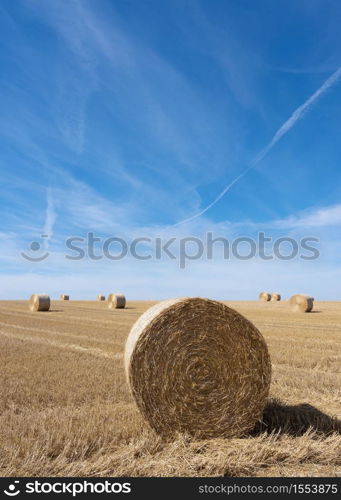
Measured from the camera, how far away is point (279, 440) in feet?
17.1

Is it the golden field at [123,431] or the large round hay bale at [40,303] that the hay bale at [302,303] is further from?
the golden field at [123,431]

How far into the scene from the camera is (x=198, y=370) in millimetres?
5566

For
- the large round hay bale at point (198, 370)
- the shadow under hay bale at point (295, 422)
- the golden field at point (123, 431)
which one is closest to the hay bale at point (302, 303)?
the golden field at point (123, 431)

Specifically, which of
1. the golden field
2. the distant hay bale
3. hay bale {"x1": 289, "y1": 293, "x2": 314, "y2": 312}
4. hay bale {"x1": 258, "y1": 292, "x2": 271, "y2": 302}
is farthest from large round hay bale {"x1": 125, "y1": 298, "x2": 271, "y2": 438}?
hay bale {"x1": 258, "y1": 292, "x2": 271, "y2": 302}

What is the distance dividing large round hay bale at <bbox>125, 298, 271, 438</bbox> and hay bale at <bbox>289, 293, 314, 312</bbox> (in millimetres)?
24129

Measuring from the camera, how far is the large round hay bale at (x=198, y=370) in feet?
17.8

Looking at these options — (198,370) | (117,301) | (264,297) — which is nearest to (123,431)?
(198,370)

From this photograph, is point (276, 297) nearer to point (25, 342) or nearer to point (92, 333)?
point (92, 333)

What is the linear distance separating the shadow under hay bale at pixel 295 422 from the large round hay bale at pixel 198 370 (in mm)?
295

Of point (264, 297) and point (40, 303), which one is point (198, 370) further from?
point (264, 297)

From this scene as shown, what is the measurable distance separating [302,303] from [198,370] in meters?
24.6

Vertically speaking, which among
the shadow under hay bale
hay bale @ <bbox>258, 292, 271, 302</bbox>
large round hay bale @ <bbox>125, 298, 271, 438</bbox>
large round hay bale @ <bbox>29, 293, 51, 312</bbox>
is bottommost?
the shadow under hay bale

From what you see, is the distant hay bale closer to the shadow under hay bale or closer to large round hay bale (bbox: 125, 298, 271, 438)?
the shadow under hay bale

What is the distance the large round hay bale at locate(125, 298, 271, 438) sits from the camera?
214 inches
